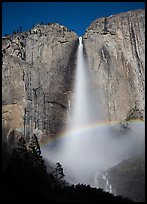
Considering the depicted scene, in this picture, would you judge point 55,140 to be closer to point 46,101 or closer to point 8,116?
point 46,101

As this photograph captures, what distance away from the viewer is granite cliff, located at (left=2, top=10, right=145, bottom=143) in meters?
61.6

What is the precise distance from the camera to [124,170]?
2190 inches

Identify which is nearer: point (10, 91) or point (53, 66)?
point (10, 91)

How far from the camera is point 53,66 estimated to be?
61812mm

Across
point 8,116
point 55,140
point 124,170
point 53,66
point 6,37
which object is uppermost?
point 6,37

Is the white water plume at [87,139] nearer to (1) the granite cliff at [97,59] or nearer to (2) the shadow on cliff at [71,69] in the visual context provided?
(2) the shadow on cliff at [71,69]

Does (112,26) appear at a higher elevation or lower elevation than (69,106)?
higher

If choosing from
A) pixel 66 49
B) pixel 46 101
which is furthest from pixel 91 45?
pixel 46 101

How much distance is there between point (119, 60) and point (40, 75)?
13565 millimetres

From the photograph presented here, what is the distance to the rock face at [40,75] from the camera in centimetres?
5688

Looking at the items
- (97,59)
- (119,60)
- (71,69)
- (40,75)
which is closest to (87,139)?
(71,69)

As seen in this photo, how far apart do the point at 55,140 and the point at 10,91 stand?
12.3 metres

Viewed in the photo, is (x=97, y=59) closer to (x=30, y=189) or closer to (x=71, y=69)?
(x=71, y=69)

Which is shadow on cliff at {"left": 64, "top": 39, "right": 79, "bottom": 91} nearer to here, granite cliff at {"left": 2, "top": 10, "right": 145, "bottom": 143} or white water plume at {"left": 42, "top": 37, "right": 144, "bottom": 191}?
granite cliff at {"left": 2, "top": 10, "right": 145, "bottom": 143}
